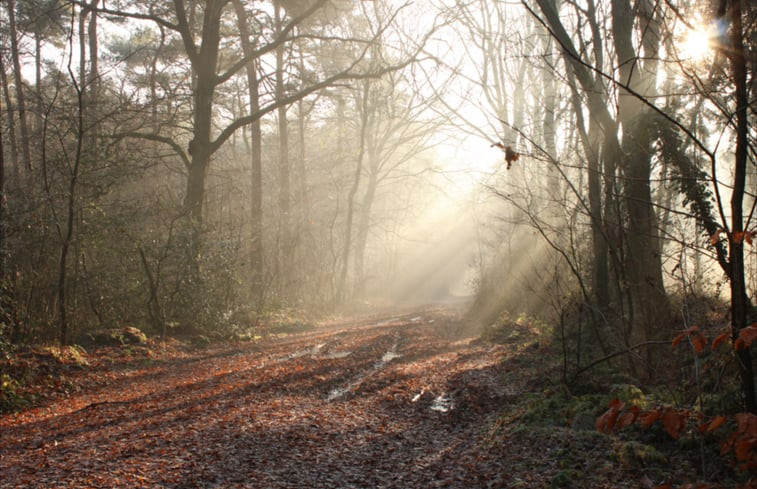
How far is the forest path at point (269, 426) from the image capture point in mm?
4648

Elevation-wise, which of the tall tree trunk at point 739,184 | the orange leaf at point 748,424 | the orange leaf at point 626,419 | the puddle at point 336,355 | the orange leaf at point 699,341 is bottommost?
the puddle at point 336,355

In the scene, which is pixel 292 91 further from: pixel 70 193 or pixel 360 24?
pixel 70 193

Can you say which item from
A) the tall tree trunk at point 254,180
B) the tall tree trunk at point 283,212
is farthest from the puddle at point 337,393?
the tall tree trunk at point 283,212

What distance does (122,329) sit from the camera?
425 inches

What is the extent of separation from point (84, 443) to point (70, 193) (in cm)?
573

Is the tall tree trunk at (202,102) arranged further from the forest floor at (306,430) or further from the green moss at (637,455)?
the green moss at (637,455)

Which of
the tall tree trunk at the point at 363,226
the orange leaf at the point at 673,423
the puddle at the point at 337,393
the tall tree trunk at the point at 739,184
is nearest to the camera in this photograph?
the orange leaf at the point at 673,423

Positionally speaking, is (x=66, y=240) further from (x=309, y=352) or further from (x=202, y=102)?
(x=202, y=102)

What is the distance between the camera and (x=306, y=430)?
5871 mm

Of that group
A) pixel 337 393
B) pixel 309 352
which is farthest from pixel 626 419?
pixel 309 352

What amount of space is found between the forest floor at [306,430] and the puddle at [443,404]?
0.01 meters

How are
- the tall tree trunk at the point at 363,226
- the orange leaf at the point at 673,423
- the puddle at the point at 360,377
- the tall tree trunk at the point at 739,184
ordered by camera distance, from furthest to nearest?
the tall tree trunk at the point at 363,226 → the puddle at the point at 360,377 → the tall tree trunk at the point at 739,184 → the orange leaf at the point at 673,423

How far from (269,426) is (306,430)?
412 mm

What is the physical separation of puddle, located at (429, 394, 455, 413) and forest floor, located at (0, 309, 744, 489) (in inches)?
0.5
